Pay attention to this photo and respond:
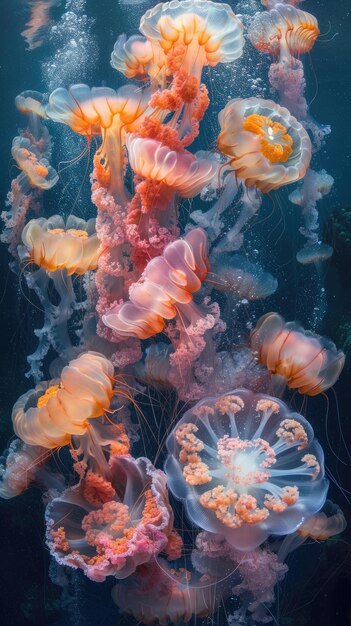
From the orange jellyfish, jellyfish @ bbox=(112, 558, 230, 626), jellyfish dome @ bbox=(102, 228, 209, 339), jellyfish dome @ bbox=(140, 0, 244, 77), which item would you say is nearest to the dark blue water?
jellyfish @ bbox=(112, 558, 230, 626)

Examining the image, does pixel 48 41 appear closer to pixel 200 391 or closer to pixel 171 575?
pixel 200 391

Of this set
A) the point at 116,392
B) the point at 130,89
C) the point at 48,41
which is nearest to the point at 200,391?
the point at 116,392

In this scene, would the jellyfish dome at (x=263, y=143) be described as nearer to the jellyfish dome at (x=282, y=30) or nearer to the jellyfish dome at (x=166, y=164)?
the jellyfish dome at (x=166, y=164)

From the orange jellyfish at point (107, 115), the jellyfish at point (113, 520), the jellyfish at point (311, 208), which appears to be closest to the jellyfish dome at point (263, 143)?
the orange jellyfish at point (107, 115)

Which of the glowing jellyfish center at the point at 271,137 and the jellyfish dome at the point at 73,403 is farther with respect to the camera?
the glowing jellyfish center at the point at 271,137

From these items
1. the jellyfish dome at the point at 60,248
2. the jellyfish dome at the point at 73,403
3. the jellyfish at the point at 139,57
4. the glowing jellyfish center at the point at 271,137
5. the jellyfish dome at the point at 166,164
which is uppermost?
the jellyfish at the point at 139,57

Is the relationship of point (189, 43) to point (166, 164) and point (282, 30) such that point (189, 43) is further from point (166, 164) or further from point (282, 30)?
point (282, 30)

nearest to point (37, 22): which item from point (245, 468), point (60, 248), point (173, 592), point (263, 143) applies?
point (60, 248)
